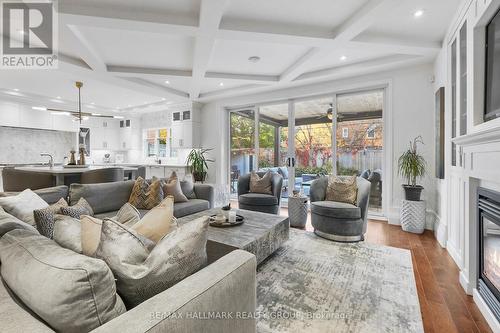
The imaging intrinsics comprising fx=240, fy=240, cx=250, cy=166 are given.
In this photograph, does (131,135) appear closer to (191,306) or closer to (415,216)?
(415,216)

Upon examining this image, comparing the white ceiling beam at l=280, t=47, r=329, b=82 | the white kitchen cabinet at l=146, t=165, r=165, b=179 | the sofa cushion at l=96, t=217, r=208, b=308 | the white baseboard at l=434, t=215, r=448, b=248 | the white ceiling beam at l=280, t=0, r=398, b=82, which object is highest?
the white ceiling beam at l=280, t=47, r=329, b=82

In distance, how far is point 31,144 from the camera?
6.29 metres

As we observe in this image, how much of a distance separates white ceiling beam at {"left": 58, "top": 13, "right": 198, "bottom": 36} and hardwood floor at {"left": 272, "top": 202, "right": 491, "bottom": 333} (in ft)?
11.2

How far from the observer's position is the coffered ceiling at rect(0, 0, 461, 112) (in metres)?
2.49

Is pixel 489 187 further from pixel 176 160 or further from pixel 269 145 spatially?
pixel 176 160

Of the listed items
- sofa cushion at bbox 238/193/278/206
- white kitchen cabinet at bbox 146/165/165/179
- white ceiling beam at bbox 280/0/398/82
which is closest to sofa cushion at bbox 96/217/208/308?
white ceiling beam at bbox 280/0/398/82

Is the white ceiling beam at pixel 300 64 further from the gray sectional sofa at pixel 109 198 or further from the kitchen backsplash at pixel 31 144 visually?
the kitchen backsplash at pixel 31 144

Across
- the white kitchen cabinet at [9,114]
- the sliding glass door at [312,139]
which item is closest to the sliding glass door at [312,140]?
the sliding glass door at [312,139]

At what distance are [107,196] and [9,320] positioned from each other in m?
2.54

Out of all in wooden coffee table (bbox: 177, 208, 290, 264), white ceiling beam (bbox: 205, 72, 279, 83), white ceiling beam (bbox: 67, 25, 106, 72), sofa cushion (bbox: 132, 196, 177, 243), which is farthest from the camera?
white ceiling beam (bbox: 205, 72, 279, 83)

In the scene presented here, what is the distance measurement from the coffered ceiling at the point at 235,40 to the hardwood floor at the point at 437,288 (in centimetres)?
259

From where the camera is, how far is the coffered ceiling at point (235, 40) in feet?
8.18

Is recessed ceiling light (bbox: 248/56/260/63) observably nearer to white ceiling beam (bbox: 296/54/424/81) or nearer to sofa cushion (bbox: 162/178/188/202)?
white ceiling beam (bbox: 296/54/424/81)

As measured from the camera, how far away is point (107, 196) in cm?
299
